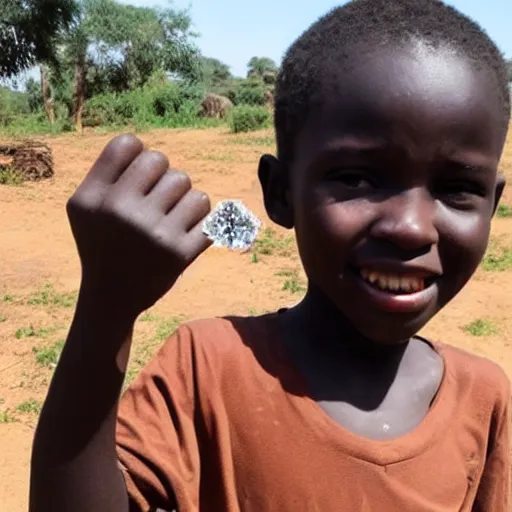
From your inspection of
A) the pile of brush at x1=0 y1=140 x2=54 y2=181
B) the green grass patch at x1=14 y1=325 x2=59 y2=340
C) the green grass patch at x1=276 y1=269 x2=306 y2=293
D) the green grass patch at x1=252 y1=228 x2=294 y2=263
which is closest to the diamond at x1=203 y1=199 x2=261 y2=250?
the green grass patch at x1=14 y1=325 x2=59 y2=340

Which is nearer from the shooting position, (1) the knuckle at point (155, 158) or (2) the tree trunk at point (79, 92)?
(1) the knuckle at point (155, 158)

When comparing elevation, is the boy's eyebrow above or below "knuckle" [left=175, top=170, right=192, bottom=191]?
above

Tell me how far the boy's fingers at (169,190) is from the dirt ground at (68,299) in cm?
282

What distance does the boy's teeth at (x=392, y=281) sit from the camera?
40.8 inches

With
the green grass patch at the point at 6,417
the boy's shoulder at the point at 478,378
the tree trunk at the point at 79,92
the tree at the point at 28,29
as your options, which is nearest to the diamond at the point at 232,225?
the boy's shoulder at the point at 478,378

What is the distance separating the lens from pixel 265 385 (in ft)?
3.76

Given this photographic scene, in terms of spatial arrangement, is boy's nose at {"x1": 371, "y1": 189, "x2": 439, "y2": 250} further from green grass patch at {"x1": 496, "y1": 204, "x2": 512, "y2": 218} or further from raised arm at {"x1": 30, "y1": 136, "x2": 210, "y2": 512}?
green grass patch at {"x1": 496, "y1": 204, "x2": 512, "y2": 218}

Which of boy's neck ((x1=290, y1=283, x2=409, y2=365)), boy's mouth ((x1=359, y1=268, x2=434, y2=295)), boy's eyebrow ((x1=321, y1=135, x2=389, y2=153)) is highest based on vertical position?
boy's eyebrow ((x1=321, y1=135, x2=389, y2=153))

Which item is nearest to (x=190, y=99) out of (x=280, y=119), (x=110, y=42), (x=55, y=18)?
(x=110, y=42)

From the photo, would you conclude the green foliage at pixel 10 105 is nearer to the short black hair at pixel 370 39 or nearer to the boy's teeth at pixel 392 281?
the short black hair at pixel 370 39

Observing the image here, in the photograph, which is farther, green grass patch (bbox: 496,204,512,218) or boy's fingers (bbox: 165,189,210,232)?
green grass patch (bbox: 496,204,512,218)

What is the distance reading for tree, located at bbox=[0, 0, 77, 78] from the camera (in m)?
12.5

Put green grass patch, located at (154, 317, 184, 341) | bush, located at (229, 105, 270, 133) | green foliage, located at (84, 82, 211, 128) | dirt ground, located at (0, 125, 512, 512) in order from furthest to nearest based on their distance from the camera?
1. green foliage, located at (84, 82, 211, 128)
2. bush, located at (229, 105, 270, 133)
3. green grass patch, located at (154, 317, 184, 341)
4. dirt ground, located at (0, 125, 512, 512)

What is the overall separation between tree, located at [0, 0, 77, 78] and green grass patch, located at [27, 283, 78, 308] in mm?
7914
